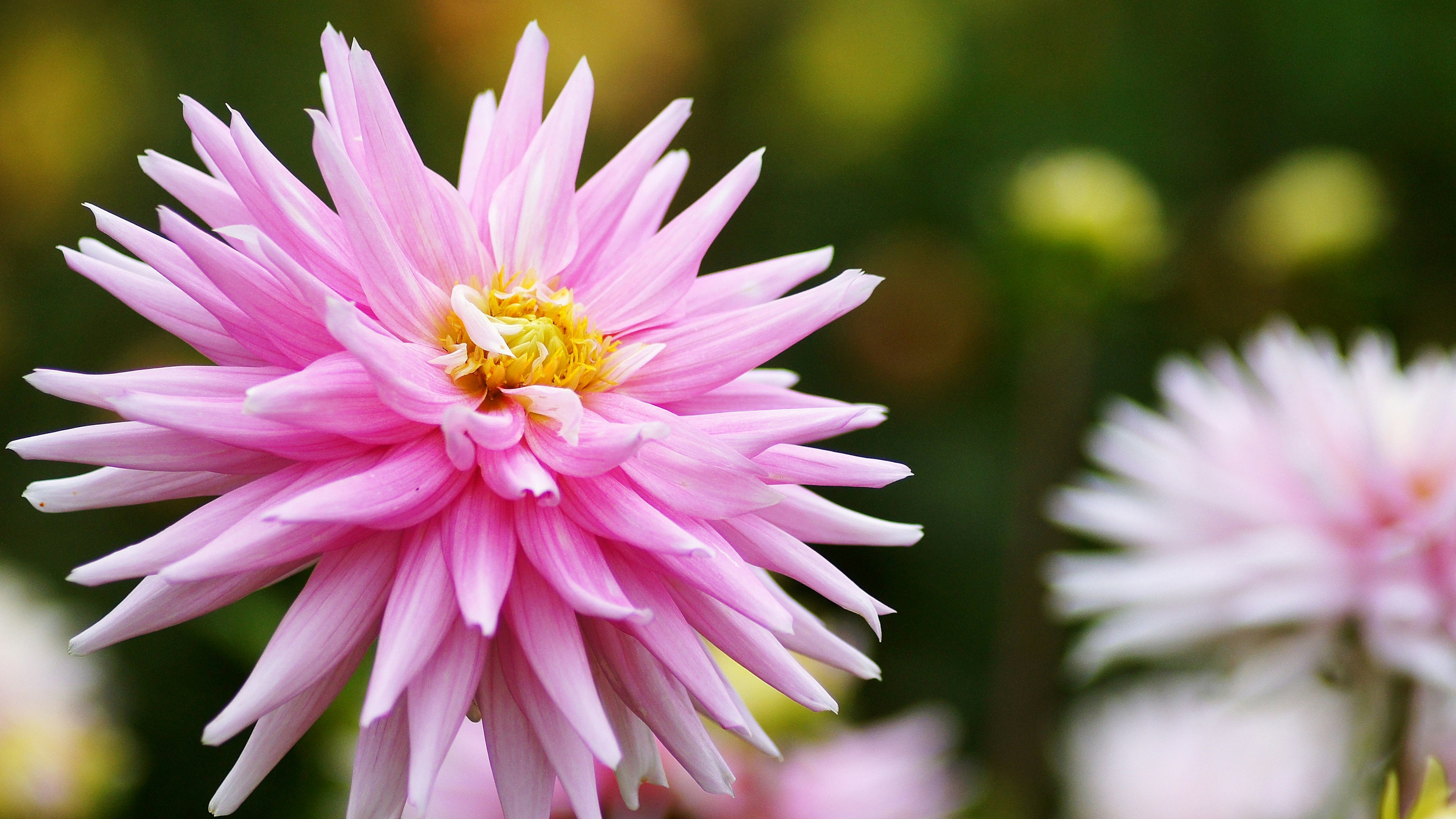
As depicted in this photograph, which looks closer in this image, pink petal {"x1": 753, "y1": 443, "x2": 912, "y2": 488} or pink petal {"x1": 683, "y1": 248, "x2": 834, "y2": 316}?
pink petal {"x1": 753, "y1": 443, "x2": 912, "y2": 488}

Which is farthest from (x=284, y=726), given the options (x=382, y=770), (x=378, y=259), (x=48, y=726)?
(x=48, y=726)

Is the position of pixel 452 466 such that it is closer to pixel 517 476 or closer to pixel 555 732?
pixel 517 476

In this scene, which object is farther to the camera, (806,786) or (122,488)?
(806,786)

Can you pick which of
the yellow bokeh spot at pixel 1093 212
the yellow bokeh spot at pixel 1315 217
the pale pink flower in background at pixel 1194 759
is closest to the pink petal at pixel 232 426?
the pale pink flower in background at pixel 1194 759

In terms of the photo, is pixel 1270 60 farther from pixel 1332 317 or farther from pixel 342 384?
pixel 342 384

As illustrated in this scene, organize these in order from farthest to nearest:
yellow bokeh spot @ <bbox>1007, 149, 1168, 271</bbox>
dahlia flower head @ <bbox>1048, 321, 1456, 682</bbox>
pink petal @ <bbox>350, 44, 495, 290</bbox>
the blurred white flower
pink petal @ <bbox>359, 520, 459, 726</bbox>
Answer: yellow bokeh spot @ <bbox>1007, 149, 1168, 271</bbox>
the blurred white flower
dahlia flower head @ <bbox>1048, 321, 1456, 682</bbox>
pink petal @ <bbox>350, 44, 495, 290</bbox>
pink petal @ <bbox>359, 520, 459, 726</bbox>

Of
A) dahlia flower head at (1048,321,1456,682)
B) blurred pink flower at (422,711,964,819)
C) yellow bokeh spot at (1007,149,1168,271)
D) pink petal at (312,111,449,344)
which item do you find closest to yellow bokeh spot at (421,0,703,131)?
yellow bokeh spot at (1007,149,1168,271)

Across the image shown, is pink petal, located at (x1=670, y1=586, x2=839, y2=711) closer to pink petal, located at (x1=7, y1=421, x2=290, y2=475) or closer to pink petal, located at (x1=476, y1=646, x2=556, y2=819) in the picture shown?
pink petal, located at (x1=476, y1=646, x2=556, y2=819)

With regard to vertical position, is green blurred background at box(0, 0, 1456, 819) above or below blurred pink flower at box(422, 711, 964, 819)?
above
